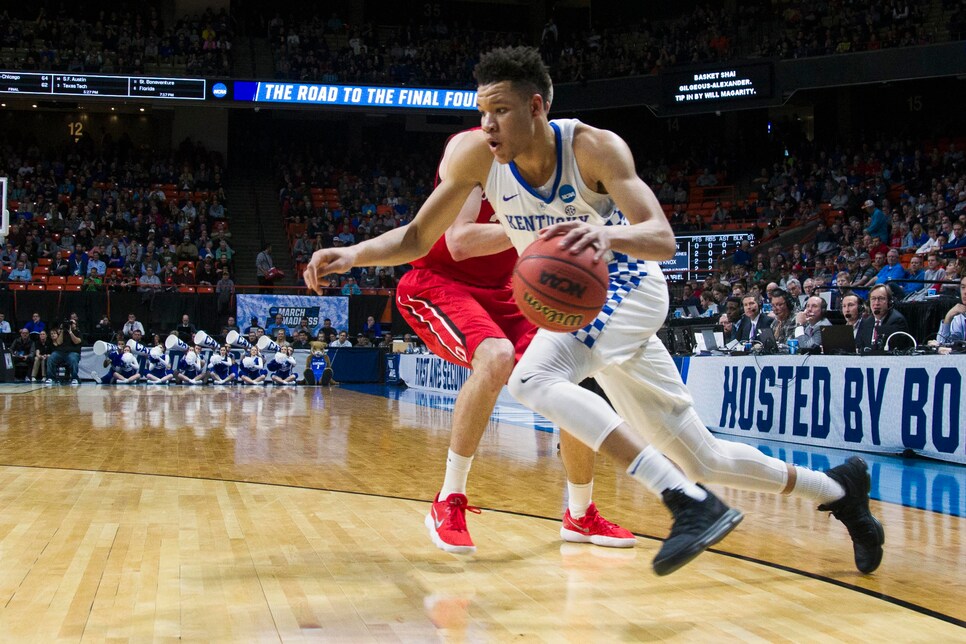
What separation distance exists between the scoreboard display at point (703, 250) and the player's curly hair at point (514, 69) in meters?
19.3

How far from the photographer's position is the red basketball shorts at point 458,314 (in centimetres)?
400

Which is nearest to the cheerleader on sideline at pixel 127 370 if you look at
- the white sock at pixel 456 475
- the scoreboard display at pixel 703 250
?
the scoreboard display at pixel 703 250

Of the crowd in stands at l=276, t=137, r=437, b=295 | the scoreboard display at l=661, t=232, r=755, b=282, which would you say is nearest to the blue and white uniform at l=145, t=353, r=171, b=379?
the crowd in stands at l=276, t=137, r=437, b=295

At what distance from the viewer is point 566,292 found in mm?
2758

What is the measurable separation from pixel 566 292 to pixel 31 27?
94.9 feet

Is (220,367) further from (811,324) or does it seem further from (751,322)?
(811,324)

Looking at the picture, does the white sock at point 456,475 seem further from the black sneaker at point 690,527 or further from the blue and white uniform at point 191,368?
the blue and white uniform at point 191,368

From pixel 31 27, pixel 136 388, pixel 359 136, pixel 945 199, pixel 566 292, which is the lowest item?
pixel 136 388

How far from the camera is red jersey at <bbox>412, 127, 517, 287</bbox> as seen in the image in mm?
4301

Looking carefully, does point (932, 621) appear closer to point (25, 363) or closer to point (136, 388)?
point (136, 388)

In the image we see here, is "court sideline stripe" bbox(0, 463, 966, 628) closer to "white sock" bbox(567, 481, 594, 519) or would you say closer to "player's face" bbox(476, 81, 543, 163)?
"white sock" bbox(567, 481, 594, 519)

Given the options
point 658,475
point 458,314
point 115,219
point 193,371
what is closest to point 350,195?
point 115,219

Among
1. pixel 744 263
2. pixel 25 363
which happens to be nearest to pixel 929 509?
pixel 744 263

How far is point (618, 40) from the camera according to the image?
27.7 metres
